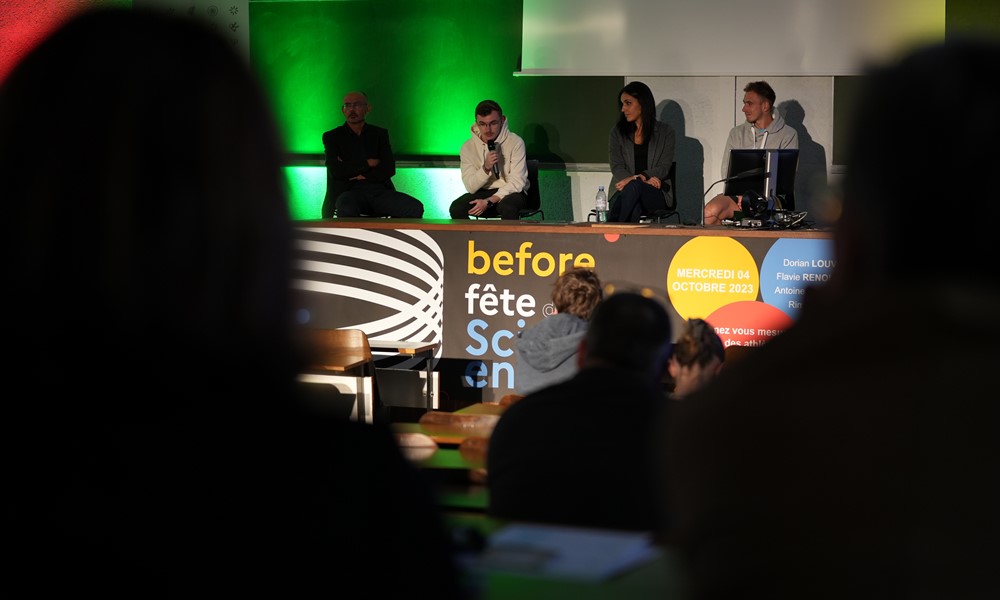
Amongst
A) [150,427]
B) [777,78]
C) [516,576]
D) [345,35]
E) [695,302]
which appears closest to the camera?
[150,427]

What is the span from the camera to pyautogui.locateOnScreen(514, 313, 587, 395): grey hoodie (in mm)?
4730

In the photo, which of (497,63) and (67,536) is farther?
(497,63)

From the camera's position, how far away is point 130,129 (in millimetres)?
727

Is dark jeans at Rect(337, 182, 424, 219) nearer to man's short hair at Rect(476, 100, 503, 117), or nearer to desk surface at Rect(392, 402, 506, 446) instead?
man's short hair at Rect(476, 100, 503, 117)

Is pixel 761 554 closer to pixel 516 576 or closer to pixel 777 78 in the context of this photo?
pixel 516 576

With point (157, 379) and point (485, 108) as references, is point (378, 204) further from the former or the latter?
point (157, 379)

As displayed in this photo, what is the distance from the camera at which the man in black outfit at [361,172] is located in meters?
7.90

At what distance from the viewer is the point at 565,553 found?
42.6 inches

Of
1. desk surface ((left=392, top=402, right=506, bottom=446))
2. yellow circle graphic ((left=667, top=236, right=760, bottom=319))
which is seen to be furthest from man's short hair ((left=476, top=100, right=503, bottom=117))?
desk surface ((left=392, top=402, right=506, bottom=446))

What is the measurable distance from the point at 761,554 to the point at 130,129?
569mm

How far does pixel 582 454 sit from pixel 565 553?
0.86 metres

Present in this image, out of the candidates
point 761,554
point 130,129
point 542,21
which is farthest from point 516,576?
point 542,21

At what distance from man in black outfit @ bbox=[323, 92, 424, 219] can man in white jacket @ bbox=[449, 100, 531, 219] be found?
48 centimetres

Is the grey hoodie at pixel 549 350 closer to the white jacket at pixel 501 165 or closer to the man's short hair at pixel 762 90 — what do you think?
the white jacket at pixel 501 165
